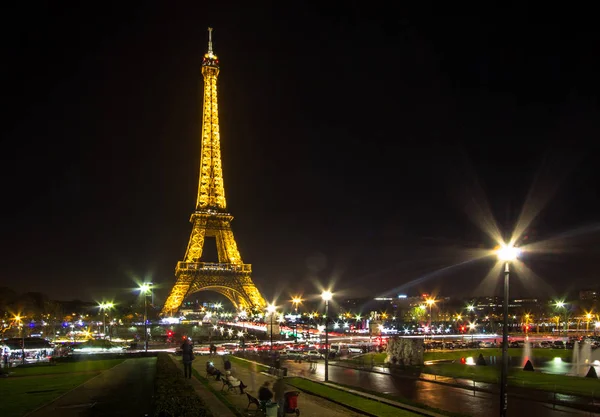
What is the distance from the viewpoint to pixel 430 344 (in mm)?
61281

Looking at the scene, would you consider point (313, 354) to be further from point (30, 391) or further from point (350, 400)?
point (30, 391)

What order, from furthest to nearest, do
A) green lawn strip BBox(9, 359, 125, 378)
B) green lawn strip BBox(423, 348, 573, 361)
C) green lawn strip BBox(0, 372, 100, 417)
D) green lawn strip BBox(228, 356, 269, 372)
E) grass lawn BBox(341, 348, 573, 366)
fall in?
green lawn strip BBox(423, 348, 573, 361), grass lawn BBox(341, 348, 573, 366), green lawn strip BBox(228, 356, 269, 372), green lawn strip BBox(9, 359, 125, 378), green lawn strip BBox(0, 372, 100, 417)

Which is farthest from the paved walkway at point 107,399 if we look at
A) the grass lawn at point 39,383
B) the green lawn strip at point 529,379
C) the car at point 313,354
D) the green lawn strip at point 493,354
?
the green lawn strip at point 493,354

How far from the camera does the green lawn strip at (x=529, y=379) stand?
27.0 metres

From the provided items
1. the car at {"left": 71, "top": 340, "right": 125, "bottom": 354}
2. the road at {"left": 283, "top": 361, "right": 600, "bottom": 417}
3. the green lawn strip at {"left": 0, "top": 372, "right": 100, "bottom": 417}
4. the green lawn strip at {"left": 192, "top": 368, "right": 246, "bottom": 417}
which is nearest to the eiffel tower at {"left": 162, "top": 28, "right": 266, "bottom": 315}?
the car at {"left": 71, "top": 340, "right": 125, "bottom": 354}

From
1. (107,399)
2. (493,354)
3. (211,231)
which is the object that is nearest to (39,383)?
(107,399)

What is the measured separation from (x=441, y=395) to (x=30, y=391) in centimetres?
1860

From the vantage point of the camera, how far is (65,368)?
34531 mm

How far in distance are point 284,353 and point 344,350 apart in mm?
7788

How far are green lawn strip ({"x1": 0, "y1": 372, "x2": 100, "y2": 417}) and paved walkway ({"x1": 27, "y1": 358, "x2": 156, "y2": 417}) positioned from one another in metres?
0.69

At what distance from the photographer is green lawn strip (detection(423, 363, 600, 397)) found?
27047 mm

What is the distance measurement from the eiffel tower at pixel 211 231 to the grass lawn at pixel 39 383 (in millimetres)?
72342

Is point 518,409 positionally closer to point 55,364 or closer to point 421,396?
point 421,396

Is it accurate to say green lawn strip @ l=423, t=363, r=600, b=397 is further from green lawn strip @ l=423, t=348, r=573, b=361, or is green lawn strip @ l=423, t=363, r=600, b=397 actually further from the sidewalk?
the sidewalk
